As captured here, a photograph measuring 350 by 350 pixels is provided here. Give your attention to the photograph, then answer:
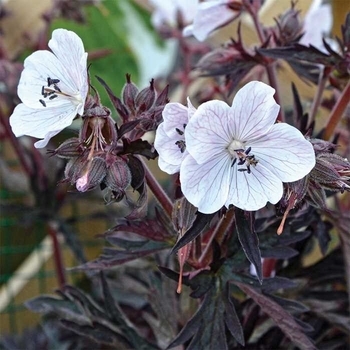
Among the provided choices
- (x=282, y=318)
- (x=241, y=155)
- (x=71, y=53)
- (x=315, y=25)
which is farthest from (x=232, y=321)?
(x=315, y=25)

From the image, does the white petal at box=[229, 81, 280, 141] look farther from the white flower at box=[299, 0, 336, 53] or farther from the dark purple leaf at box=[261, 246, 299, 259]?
the white flower at box=[299, 0, 336, 53]

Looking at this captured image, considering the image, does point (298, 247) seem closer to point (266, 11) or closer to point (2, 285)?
point (266, 11)

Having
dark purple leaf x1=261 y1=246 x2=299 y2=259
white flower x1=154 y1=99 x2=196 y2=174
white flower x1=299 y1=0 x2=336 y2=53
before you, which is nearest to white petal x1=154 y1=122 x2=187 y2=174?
white flower x1=154 y1=99 x2=196 y2=174

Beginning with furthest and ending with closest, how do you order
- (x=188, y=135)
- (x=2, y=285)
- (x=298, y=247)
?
(x=2, y=285) → (x=298, y=247) → (x=188, y=135)

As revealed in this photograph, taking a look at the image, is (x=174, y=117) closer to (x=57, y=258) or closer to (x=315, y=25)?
(x=315, y=25)

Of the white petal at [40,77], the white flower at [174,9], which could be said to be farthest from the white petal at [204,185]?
the white flower at [174,9]

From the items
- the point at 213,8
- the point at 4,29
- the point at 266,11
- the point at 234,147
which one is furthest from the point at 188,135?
the point at 4,29
